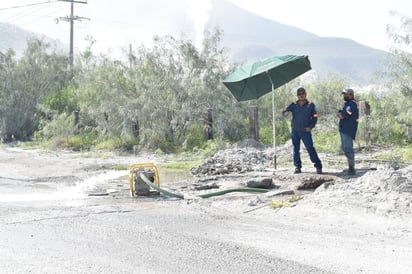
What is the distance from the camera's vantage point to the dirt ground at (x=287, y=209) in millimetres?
5887

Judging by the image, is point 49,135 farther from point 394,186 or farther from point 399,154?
point 394,186

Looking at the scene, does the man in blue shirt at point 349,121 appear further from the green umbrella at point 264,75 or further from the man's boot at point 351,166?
the green umbrella at point 264,75

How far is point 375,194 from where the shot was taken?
820 cm

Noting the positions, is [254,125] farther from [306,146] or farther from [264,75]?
[306,146]

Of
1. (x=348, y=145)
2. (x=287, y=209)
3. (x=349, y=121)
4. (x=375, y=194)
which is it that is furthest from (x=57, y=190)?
(x=375, y=194)

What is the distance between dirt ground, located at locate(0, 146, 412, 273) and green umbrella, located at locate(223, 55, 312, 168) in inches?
76.0

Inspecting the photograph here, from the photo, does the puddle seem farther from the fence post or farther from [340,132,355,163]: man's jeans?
the fence post

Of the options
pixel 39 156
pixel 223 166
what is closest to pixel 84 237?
pixel 223 166

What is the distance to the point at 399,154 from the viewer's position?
A: 49.8 feet

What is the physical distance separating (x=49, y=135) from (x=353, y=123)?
58.5 feet

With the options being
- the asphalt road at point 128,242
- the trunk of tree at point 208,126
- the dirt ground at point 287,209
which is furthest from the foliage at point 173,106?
the asphalt road at point 128,242

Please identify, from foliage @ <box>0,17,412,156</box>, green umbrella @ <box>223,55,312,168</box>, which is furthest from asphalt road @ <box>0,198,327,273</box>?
foliage @ <box>0,17,412,156</box>

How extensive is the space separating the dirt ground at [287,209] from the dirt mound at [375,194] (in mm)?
13

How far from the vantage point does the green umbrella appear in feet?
44.3
